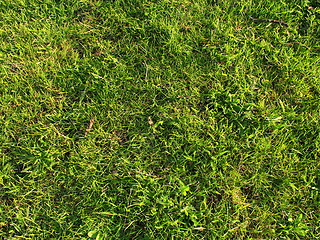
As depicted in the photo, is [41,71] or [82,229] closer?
[82,229]

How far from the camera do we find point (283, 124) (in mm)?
2168

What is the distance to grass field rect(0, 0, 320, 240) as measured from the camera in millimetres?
2025

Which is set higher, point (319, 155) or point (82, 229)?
point (319, 155)

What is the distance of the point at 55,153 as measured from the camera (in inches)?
86.1

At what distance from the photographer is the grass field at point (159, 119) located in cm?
203

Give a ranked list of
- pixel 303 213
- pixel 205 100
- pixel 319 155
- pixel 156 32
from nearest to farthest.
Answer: pixel 303 213 < pixel 319 155 < pixel 205 100 < pixel 156 32

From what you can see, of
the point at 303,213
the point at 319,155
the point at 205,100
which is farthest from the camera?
the point at 205,100

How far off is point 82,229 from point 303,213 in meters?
1.78

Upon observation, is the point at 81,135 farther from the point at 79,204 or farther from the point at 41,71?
the point at 41,71

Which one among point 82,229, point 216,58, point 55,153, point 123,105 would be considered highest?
point 216,58

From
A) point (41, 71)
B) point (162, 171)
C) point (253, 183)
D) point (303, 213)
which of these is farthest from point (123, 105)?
point (303, 213)

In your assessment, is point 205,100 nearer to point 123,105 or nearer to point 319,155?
point 123,105

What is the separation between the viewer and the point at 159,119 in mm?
2225

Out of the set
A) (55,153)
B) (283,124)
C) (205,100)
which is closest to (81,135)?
(55,153)
